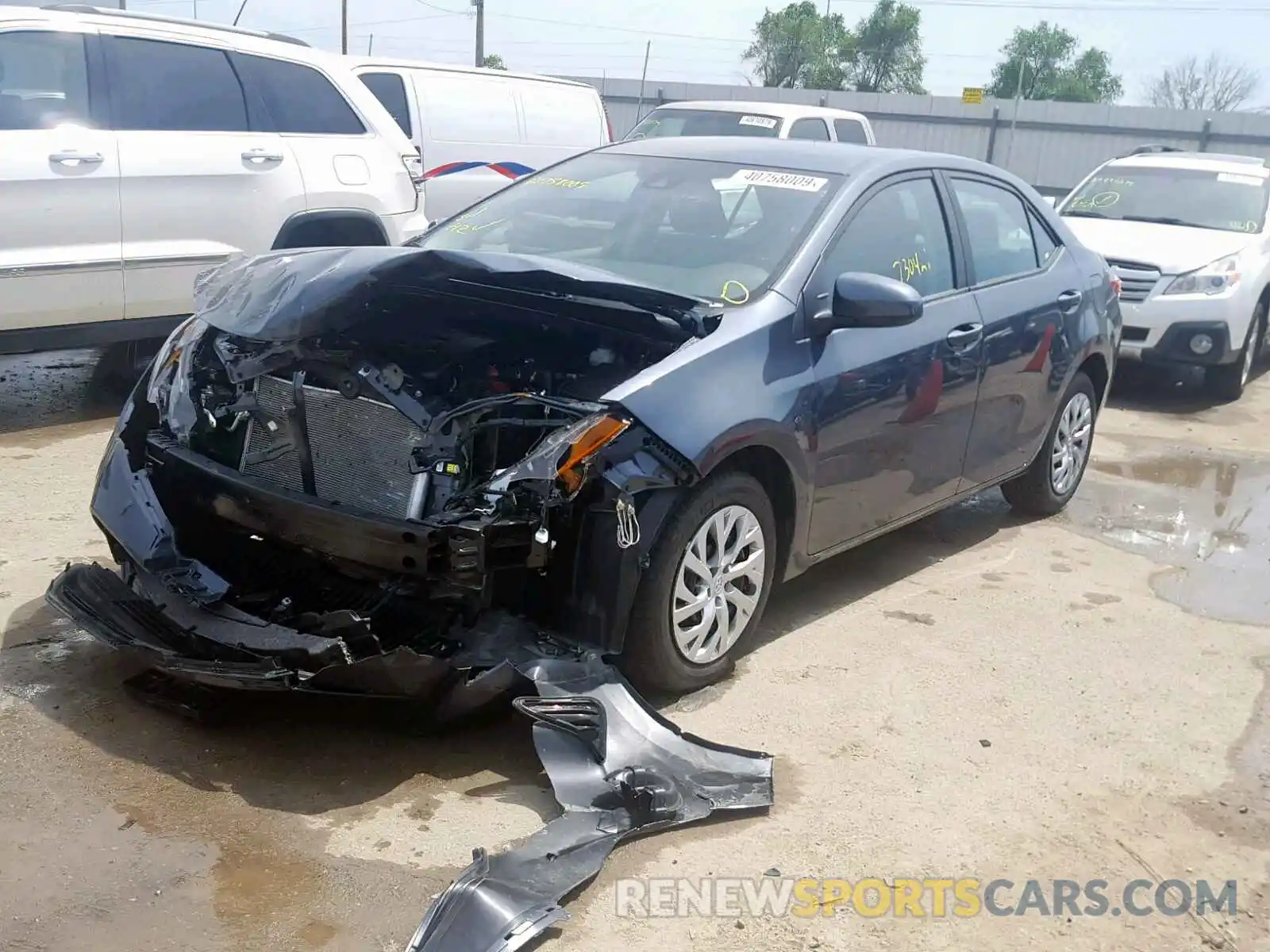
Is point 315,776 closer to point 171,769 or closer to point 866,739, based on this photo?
point 171,769

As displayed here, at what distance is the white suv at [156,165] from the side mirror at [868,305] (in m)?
3.99

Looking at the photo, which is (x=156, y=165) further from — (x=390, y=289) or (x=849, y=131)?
(x=849, y=131)

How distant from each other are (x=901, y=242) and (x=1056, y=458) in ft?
6.29

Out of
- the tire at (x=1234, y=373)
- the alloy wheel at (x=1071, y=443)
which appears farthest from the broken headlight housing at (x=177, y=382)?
the tire at (x=1234, y=373)

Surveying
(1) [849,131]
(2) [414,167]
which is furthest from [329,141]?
(1) [849,131]

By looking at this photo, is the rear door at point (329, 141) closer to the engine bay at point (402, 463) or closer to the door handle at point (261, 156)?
the door handle at point (261, 156)

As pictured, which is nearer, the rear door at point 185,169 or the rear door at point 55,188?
the rear door at point 55,188

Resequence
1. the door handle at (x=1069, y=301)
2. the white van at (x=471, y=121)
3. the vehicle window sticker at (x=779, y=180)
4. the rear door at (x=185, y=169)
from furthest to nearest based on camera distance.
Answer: the white van at (x=471, y=121)
the rear door at (x=185, y=169)
the door handle at (x=1069, y=301)
the vehicle window sticker at (x=779, y=180)

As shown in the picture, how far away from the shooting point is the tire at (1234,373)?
9.75 metres

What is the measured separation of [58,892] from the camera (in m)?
2.91

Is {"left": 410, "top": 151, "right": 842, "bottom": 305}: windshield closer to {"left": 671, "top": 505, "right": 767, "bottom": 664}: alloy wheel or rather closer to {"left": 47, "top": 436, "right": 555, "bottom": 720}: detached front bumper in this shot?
{"left": 671, "top": 505, "right": 767, "bottom": 664}: alloy wheel

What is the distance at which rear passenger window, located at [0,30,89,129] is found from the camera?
6.22m

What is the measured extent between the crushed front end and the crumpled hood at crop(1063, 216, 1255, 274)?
681 cm

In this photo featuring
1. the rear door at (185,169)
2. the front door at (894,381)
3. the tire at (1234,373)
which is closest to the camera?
the front door at (894,381)
